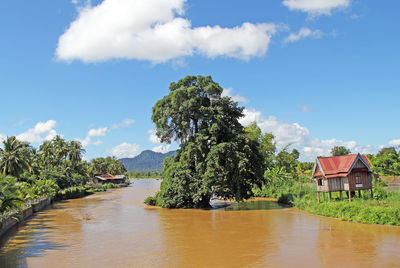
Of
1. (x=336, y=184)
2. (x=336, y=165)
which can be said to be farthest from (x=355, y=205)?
(x=336, y=165)

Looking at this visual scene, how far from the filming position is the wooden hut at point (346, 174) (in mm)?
25984

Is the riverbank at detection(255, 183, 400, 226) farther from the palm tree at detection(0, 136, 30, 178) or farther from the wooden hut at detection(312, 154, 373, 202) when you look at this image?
the palm tree at detection(0, 136, 30, 178)

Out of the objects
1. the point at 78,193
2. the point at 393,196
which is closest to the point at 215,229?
the point at 393,196

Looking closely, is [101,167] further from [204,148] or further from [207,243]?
[207,243]

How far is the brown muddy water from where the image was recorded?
1515 centimetres

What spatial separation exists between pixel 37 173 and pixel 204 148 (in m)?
41.0

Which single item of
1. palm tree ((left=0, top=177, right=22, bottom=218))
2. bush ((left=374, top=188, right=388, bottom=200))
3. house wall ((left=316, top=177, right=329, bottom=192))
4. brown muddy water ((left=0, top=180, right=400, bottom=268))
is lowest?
brown muddy water ((left=0, top=180, right=400, bottom=268))

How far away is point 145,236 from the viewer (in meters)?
21.4

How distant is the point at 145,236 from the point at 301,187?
22.5m

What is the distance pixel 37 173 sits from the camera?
194ft

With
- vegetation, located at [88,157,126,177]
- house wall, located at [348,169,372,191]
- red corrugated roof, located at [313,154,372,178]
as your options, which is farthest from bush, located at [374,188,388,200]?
vegetation, located at [88,157,126,177]

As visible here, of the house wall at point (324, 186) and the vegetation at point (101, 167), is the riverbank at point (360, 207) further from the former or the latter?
the vegetation at point (101, 167)

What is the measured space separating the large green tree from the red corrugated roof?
22.9 feet

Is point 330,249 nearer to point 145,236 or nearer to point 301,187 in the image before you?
point 145,236
